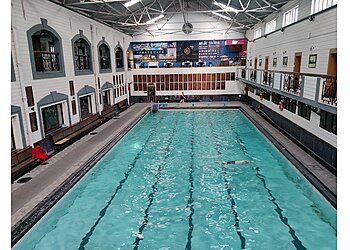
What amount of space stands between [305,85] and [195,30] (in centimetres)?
1562

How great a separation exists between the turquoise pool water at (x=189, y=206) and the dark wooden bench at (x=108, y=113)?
17.2 ft

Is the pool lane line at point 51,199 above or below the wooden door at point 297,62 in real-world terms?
below

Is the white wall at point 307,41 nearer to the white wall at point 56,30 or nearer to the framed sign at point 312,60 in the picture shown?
the framed sign at point 312,60

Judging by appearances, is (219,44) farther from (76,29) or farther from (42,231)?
(42,231)

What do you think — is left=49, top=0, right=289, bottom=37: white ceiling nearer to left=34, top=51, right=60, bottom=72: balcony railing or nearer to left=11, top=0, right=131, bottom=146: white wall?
left=11, top=0, right=131, bottom=146: white wall

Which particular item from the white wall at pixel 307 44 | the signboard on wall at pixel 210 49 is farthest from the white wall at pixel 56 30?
the white wall at pixel 307 44

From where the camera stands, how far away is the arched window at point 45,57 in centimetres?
930

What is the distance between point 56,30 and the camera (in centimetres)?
1082

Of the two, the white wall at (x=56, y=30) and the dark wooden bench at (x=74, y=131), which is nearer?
the white wall at (x=56, y=30)

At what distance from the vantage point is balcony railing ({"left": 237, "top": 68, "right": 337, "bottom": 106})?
7.26 m

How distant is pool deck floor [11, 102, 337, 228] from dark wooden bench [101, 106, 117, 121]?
1.43m

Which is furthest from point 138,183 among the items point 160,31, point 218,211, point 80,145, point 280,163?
point 160,31
